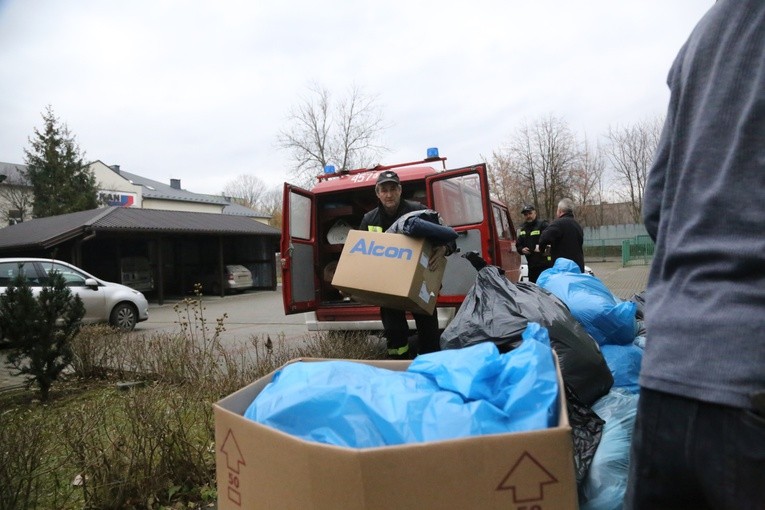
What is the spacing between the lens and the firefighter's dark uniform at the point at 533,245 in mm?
7700

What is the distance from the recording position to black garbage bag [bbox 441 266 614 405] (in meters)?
2.35

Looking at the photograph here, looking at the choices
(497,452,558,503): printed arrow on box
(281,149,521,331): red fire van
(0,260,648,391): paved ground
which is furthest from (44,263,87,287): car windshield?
(497,452,558,503): printed arrow on box

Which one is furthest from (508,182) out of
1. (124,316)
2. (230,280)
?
(124,316)

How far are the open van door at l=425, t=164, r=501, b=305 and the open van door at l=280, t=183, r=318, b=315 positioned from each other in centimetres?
152

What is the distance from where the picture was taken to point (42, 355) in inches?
183

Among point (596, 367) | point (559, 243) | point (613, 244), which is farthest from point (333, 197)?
point (613, 244)

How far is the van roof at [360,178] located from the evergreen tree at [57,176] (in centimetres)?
3081

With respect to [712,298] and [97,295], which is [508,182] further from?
[712,298]

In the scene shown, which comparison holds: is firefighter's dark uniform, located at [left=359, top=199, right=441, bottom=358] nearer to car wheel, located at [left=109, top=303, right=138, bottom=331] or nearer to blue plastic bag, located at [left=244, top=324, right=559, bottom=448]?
blue plastic bag, located at [left=244, top=324, right=559, bottom=448]

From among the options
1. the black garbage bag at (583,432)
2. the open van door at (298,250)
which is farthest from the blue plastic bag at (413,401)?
the open van door at (298,250)

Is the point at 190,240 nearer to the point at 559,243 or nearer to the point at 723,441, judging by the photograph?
the point at 559,243

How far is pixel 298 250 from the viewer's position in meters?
5.80

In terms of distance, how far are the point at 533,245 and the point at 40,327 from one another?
6461mm

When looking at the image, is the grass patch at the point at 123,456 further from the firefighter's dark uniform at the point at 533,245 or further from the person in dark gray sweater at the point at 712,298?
the firefighter's dark uniform at the point at 533,245
